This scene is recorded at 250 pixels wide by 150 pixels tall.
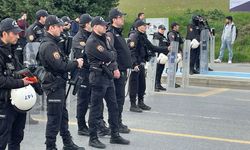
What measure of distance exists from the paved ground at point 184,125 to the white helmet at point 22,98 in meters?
2.01

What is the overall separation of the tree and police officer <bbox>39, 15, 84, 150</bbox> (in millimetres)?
13797

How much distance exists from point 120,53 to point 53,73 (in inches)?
82.2

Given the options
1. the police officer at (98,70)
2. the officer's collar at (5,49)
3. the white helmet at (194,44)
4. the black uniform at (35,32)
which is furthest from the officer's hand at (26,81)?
the white helmet at (194,44)

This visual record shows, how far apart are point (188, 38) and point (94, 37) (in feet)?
28.3

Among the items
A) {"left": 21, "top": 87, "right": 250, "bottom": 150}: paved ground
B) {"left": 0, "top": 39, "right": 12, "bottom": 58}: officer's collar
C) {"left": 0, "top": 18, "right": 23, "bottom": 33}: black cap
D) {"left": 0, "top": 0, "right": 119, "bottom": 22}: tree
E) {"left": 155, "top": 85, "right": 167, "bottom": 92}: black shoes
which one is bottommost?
{"left": 21, "top": 87, "right": 250, "bottom": 150}: paved ground

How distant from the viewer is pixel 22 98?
5559mm

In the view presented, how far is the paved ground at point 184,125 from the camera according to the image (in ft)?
25.6

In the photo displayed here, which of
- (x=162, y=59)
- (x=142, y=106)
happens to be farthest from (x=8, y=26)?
(x=162, y=59)

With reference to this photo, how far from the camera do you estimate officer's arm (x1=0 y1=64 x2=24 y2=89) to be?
548 centimetres

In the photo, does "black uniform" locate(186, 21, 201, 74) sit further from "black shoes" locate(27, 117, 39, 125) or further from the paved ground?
"black shoes" locate(27, 117, 39, 125)

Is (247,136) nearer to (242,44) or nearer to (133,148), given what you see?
(133,148)

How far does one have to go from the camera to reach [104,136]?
26.8 feet

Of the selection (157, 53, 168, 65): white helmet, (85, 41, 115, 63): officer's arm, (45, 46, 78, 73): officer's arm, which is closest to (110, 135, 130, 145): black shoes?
(85, 41, 115, 63): officer's arm

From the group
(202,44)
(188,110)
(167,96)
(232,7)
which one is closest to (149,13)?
(232,7)
